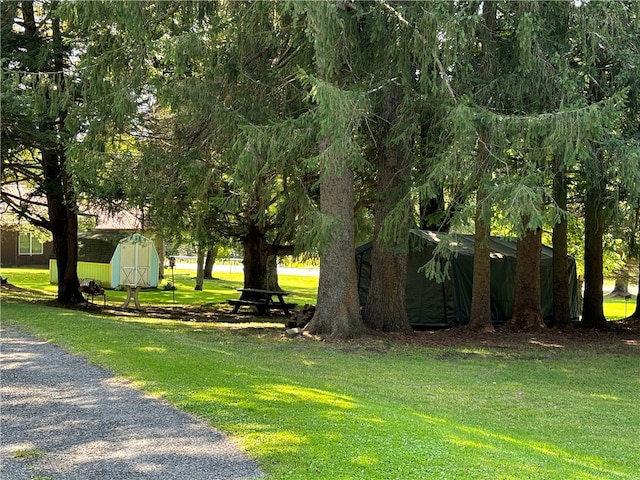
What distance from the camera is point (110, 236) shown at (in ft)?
98.3

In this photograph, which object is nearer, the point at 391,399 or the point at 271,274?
the point at 391,399

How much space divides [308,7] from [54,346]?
242 inches

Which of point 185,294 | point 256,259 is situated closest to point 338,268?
point 256,259

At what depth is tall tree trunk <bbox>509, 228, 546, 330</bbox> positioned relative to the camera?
1582 centimetres

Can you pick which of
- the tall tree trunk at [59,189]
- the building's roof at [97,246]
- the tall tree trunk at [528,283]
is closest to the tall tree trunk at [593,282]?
the tall tree trunk at [528,283]

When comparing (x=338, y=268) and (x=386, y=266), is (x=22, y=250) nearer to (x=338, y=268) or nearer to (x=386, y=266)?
(x=386, y=266)

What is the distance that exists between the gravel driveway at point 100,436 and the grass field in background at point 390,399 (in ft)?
0.88

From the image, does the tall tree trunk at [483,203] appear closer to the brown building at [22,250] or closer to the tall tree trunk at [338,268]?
the tall tree trunk at [338,268]

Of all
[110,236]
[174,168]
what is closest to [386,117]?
[174,168]

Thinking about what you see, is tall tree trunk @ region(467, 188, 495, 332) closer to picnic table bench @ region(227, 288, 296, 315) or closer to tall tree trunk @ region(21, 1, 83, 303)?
picnic table bench @ region(227, 288, 296, 315)

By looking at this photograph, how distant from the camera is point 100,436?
537 cm

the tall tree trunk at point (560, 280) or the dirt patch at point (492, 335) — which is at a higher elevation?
the tall tree trunk at point (560, 280)

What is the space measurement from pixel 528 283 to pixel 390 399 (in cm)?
901

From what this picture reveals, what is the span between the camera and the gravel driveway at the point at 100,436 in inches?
182
